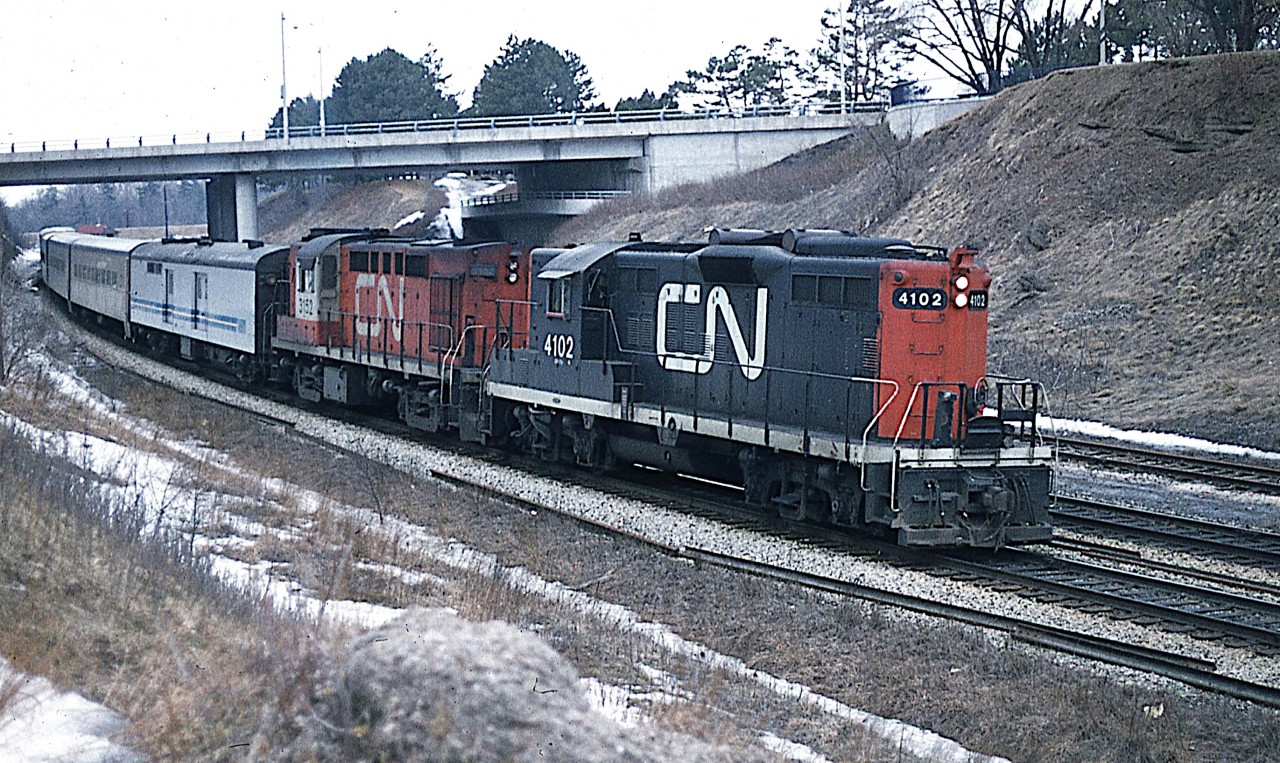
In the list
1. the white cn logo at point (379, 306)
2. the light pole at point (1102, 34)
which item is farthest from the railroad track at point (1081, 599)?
the light pole at point (1102, 34)

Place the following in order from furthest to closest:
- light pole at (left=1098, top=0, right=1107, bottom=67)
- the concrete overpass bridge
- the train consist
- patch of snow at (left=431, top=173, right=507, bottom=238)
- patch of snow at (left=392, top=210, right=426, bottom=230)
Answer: patch of snow at (left=392, top=210, right=426, bottom=230) < patch of snow at (left=431, top=173, right=507, bottom=238) < the concrete overpass bridge < light pole at (left=1098, top=0, right=1107, bottom=67) < the train consist

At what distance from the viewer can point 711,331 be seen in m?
15.6

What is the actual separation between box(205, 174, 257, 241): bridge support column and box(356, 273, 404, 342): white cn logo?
36.5 metres

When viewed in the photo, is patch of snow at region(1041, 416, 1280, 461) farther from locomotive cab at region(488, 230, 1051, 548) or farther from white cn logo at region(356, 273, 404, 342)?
white cn logo at region(356, 273, 404, 342)

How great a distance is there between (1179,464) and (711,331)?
740 cm

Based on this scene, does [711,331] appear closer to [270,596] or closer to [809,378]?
[809,378]

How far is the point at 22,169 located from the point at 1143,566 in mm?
52384

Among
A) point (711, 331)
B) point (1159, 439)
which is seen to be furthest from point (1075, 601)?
point (1159, 439)

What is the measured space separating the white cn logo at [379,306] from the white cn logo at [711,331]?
7422 millimetres

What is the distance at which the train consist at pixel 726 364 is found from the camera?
1320 cm

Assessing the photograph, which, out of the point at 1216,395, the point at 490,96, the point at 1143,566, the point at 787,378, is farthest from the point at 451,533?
the point at 490,96

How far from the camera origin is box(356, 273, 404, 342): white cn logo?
73.7 feet

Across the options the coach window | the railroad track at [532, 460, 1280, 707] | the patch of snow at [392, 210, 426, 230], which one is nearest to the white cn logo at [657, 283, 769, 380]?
the coach window

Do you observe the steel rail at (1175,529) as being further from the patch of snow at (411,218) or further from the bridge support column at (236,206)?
the patch of snow at (411,218)
